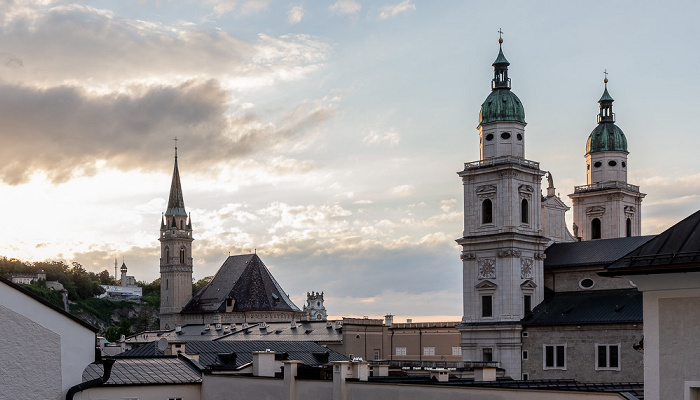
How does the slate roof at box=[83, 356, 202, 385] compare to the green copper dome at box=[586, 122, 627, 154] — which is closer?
the slate roof at box=[83, 356, 202, 385]

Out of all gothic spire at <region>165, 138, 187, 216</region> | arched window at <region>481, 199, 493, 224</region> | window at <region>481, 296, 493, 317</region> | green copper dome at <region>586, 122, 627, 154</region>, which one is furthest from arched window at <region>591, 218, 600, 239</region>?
gothic spire at <region>165, 138, 187, 216</region>

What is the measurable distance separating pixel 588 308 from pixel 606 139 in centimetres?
2601

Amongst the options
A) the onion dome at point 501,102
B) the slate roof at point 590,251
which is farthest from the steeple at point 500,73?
the slate roof at point 590,251

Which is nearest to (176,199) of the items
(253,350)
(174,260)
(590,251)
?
(174,260)

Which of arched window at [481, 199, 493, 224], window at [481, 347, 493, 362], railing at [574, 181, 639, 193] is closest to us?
window at [481, 347, 493, 362]

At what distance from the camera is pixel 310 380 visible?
29703mm

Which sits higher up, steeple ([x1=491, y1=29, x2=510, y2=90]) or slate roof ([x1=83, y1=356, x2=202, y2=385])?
steeple ([x1=491, y1=29, x2=510, y2=90])

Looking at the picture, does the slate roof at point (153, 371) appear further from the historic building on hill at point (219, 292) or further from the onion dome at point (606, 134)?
the historic building on hill at point (219, 292)

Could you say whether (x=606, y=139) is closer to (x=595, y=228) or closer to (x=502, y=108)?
(x=595, y=228)

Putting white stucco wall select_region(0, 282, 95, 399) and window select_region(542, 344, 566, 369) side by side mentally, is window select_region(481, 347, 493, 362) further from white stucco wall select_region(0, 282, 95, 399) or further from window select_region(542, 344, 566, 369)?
white stucco wall select_region(0, 282, 95, 399)

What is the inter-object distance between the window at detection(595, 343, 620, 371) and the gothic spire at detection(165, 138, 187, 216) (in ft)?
335

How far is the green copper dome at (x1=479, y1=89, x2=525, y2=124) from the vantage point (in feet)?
246

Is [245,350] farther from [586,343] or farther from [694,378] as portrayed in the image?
[694,378]

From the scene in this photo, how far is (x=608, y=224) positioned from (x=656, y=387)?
77359 millimetres
